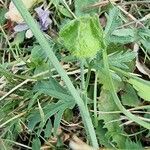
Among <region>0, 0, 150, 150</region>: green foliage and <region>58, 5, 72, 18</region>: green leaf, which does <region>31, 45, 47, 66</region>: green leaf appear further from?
<region>58, 5, 72, 18</region>: green leaf

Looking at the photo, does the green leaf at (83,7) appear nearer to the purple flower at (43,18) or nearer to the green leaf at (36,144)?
the purple flower at (43,18)

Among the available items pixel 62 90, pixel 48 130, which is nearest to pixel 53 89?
pixel 62 90

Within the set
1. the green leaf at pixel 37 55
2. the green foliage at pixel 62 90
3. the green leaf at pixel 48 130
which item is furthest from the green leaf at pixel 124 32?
the green leaf at pixel 48 130

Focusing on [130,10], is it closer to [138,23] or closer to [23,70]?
[138,23]

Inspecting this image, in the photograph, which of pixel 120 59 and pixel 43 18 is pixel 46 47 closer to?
pixel 120 59

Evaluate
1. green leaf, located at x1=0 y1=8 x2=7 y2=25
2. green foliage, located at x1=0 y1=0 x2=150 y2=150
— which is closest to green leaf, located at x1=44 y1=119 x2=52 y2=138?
green foliage, located at x1=0 y1=0 x2=150 y2=150

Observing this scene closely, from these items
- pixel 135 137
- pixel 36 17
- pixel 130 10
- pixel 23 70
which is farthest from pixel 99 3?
pixel 135 137
